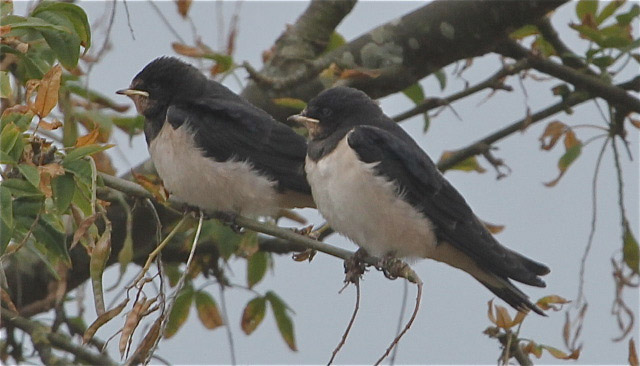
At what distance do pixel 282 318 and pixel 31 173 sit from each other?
5.90 feet

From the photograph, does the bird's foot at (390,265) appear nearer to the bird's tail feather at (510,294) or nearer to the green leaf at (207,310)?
the bird's tail feather at (510,294)

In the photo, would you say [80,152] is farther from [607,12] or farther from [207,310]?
[607,12]

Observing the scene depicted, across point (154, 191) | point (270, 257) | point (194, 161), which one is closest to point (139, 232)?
point (270, 257)

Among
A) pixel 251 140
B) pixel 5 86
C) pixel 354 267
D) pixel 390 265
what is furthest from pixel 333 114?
pixel 5 86

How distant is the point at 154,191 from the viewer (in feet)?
8.71

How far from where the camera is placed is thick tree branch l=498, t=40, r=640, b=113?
396 cm

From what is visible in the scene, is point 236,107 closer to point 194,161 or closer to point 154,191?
point 194,161

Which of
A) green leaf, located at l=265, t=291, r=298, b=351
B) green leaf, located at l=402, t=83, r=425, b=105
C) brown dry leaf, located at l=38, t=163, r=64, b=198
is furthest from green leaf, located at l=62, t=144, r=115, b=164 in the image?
green leaf, located at l=402, t=83, r=425, b=105

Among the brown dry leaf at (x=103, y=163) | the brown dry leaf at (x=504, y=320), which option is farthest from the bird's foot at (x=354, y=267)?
the brown dry leaf at (x=103, y=163)

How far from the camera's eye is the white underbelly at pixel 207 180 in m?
3.30

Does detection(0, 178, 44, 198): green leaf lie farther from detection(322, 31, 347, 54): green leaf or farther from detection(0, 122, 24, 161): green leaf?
detection(322, 31, 347, 54): green leaf

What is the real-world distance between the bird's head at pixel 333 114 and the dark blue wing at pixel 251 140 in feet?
0.58

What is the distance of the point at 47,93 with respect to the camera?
2.18 meters

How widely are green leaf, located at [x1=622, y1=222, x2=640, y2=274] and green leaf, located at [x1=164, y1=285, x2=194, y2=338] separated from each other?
1438 millimetres
